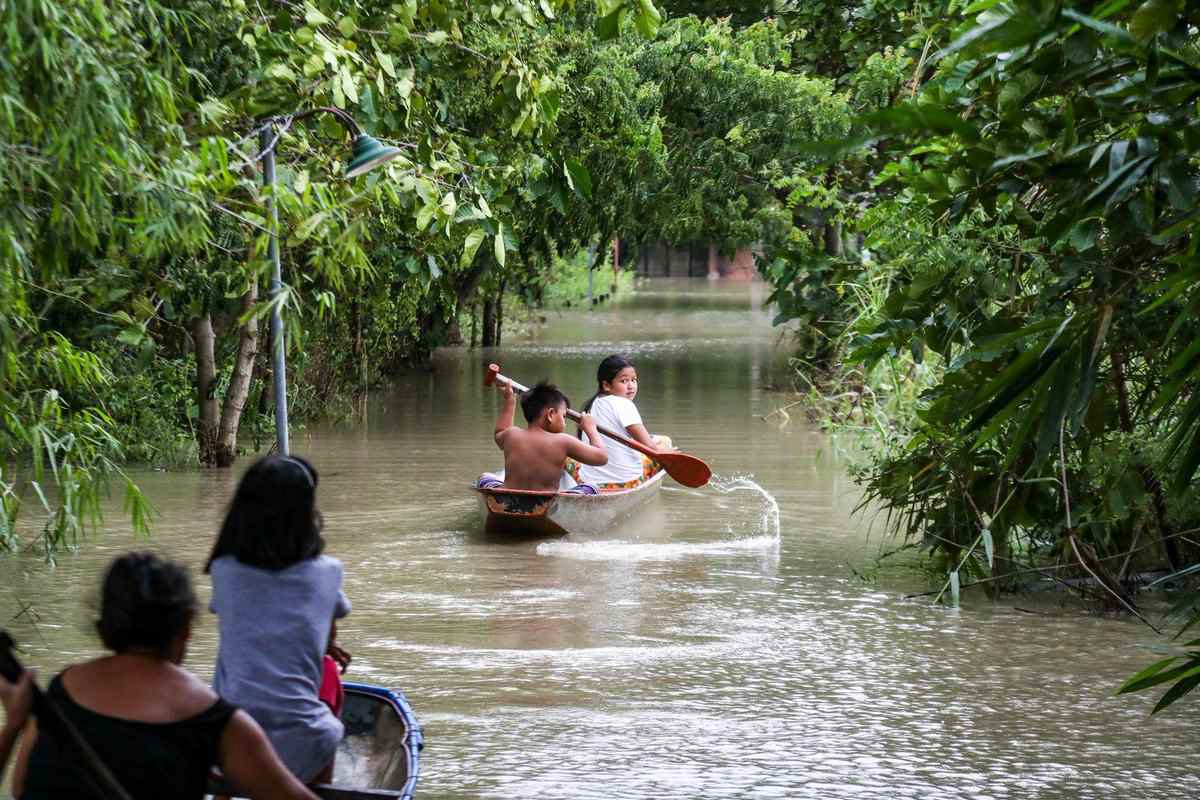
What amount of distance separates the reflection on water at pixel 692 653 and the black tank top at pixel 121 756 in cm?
318

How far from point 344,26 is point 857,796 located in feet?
18.0

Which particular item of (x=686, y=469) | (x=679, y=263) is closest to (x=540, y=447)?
(x=686, y=469)

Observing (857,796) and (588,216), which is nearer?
(857,796)

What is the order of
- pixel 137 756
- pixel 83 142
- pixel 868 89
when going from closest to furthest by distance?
pixel 137 756, pixel 83 142, pixel 868 89

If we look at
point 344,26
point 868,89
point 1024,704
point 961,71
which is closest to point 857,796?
point 1024,704

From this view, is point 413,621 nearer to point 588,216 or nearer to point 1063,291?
point 1063,291

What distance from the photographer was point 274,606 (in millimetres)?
4695

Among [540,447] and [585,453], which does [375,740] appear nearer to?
[540,447]

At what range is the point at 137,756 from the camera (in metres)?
3.85

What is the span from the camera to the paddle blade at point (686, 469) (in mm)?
14641

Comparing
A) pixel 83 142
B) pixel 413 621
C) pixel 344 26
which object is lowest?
pixel 413 621

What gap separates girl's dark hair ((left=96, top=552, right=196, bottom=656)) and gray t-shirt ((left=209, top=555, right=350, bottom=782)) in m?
0.71

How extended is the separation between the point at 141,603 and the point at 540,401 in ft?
29.4

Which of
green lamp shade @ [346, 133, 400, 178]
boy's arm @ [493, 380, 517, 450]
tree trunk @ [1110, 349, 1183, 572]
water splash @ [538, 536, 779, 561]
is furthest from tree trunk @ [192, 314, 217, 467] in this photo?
tree trunk @ [1110, 349, 1183, 572]
